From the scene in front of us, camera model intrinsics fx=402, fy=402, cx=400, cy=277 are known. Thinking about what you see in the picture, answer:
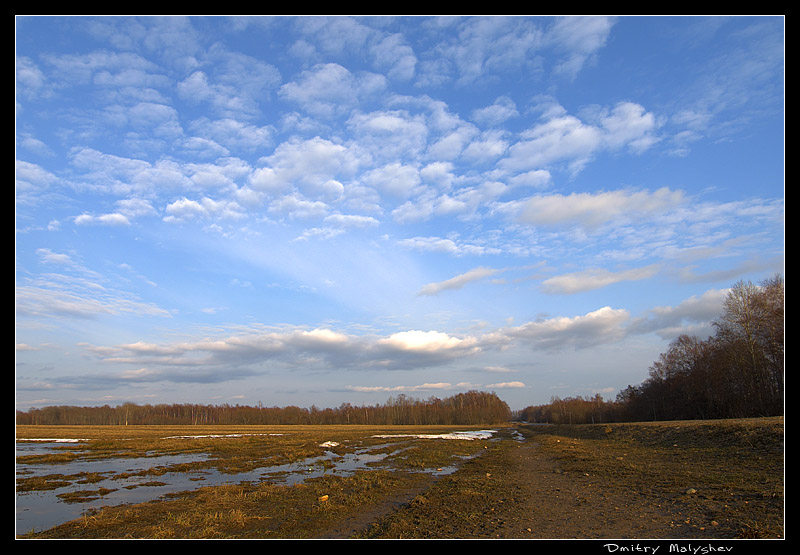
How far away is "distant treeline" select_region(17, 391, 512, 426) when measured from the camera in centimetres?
15775

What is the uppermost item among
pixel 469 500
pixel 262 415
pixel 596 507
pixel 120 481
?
pixel 596 507

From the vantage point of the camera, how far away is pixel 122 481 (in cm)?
1948

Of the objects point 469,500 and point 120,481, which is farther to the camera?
point 120,481

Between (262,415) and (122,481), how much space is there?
16832 centimetres

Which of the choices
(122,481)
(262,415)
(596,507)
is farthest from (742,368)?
(262,415)

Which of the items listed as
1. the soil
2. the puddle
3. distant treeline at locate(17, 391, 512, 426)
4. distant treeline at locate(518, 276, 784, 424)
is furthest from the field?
distant treeline at locate(17, 391, 512, 426)

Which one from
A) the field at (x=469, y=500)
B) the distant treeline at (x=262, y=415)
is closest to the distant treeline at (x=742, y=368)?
the field at (x=469, y=500)

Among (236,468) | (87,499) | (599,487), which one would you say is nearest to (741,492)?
(599,487)

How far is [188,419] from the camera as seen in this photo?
17975 centimetres

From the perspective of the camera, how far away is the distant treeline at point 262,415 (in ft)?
518

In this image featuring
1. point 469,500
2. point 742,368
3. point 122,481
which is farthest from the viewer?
point 742,368

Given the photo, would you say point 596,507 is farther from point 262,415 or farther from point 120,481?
point 262,415
